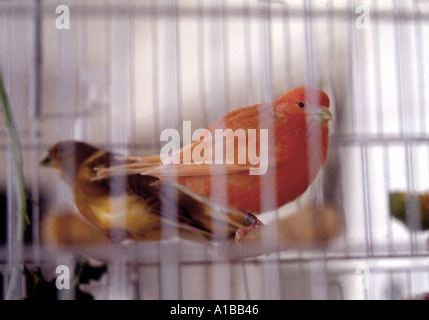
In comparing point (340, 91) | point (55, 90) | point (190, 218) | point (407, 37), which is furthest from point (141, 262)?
point (407, 37)

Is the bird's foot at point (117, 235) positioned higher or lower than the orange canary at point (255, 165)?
lower

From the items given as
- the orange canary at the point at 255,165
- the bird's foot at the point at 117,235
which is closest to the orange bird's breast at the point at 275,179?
the orange canary at the point at 255,165

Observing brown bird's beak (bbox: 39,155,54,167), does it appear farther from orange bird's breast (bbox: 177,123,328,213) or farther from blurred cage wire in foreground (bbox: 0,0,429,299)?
orange bird's breast (bbox: 177,123,328,213)

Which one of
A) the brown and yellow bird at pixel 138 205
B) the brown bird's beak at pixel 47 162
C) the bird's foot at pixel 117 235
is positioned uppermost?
the brown bird's beak at pixel 47 162

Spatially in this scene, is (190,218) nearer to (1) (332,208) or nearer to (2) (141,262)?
(2) (141,262)

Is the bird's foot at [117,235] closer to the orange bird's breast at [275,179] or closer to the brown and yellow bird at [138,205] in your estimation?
the brown and yellow bird at [138,205]

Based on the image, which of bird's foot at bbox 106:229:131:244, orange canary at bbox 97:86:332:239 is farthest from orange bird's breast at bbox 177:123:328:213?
bird's foot at bbox 106:229:131:244
